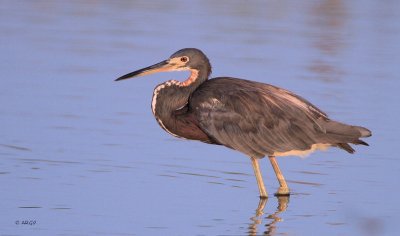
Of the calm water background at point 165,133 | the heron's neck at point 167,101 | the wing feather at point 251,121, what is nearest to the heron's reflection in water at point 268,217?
the calm water background at point 165,133

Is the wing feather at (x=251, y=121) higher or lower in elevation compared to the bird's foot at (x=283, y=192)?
higher

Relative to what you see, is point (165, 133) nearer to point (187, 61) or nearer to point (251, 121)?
point (187, 61)

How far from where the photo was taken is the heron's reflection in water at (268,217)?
9.14m

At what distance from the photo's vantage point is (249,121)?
1056 cm

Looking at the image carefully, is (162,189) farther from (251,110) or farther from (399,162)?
(399,162)

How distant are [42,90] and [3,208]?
17.6ft

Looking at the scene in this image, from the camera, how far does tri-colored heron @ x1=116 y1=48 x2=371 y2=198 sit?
10.5m

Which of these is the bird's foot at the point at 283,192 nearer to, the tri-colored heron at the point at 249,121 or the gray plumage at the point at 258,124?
the tri-colored heron at the point at 249,121

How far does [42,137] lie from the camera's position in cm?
1211

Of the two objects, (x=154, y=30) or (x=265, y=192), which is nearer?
(x=265, y=192)

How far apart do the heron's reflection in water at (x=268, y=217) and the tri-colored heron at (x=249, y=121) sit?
0.44ft

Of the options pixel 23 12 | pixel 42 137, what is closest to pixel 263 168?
pixel 42 137

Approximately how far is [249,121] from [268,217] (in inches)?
45.6

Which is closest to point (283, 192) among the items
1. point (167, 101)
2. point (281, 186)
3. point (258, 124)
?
point (281, 186)
